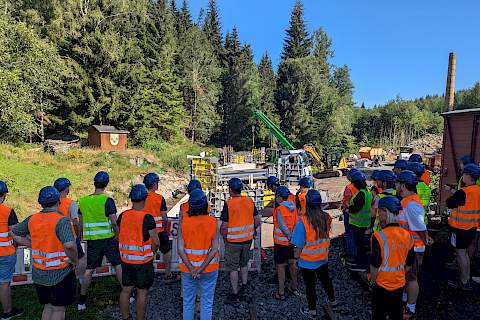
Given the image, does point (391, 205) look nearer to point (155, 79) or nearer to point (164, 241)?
point (164, 241)

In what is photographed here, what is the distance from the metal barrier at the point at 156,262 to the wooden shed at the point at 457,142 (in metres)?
5.81

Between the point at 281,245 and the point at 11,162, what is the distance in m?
19.7

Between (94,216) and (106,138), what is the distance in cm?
2462

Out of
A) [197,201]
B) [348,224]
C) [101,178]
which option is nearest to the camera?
[197,201]

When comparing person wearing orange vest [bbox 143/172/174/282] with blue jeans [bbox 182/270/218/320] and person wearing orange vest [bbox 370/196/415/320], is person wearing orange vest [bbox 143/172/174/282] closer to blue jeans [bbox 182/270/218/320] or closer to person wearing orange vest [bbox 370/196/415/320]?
blue jeans [bbox 182/270/218/320]

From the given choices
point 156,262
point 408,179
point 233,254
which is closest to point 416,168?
point 408,179

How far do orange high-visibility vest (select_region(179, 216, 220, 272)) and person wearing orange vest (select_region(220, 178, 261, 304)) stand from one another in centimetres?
108

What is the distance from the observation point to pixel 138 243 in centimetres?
401

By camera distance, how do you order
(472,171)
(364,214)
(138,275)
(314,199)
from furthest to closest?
(364,214) < (472,171) < (314,199) < (138,275)

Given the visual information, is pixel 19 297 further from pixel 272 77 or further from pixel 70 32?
pixel 272 77

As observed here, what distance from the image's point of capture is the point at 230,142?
45.8 metres

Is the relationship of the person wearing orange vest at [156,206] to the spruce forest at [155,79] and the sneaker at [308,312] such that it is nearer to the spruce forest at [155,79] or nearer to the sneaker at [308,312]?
the sneaker at [308,312]

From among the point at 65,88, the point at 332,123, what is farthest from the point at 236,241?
the point at 332,123

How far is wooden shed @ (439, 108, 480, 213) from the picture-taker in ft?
26.3
